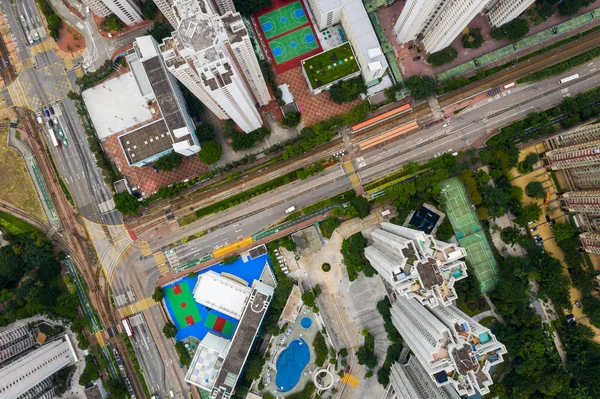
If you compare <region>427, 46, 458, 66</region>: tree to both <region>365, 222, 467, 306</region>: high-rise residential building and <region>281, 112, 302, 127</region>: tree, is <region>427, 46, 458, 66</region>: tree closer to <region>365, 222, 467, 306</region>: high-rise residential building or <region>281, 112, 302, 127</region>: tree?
<region>281, 112, 302, 127</region>: tree

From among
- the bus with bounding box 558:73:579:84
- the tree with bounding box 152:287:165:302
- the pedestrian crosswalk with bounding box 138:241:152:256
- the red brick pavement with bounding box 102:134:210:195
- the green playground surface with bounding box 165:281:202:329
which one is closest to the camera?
the bus with bounding box 558:73:579:84

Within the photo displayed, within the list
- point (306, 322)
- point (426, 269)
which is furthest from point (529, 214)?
point (306, 322)

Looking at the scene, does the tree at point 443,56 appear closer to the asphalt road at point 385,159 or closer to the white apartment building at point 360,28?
Answer: the white apartment building at point 360,28

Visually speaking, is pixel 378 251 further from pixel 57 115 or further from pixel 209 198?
pixel 57 115

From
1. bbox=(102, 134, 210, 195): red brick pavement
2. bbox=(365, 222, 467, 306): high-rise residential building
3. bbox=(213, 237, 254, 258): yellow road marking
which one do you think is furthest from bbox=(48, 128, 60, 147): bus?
bbox=(365, 222, 467, 306): high-rise residential building

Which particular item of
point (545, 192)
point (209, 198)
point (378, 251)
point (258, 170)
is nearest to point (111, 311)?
point (209, 198)
